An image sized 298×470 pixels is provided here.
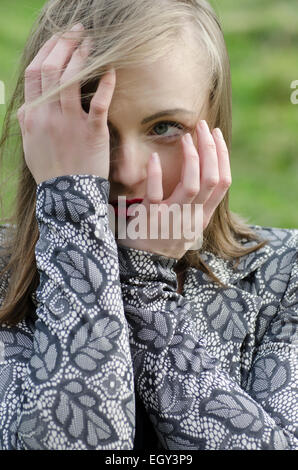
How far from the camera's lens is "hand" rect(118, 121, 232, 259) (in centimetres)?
234

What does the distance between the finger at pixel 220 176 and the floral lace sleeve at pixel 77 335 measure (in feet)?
Answer: 1.11

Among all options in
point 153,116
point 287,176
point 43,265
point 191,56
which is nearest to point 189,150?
point 153,116

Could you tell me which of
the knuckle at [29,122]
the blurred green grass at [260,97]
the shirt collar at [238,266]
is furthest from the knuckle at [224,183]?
the blurred green grass at [260,97]

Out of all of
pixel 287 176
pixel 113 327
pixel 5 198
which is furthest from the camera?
pixel 287 176

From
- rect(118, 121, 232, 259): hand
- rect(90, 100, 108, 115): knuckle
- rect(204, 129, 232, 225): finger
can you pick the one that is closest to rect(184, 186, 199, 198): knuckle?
rect(118, 121, 232, 259): hand

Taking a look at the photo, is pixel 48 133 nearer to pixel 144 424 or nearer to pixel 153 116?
pixel 153 116

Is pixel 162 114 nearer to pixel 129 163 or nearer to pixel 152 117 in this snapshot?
pixel 152 117

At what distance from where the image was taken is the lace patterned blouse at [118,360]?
2082 millimetres

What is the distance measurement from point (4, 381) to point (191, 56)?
1.12 meters

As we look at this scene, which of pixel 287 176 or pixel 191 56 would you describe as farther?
pixel 287 176

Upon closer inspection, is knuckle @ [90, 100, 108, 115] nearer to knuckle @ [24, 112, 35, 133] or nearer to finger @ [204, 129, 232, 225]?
knuckle @ [24, 112, 35, 133]

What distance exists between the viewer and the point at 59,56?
2299mm

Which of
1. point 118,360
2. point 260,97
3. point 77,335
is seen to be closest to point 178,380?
point 118,360

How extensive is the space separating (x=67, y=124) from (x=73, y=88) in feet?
0.34
